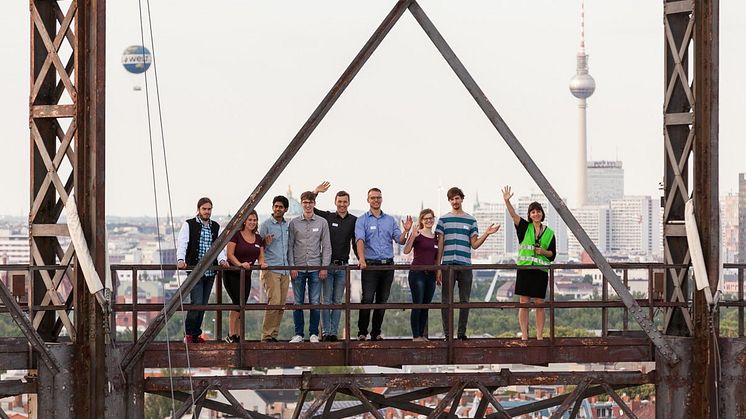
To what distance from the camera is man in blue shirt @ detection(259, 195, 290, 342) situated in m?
17.1

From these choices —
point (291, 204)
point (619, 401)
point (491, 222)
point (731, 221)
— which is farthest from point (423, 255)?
point (491, 222)

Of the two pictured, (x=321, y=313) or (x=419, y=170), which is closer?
(x=321, y=313)

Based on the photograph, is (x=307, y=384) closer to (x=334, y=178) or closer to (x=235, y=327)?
(x=235, y=327)

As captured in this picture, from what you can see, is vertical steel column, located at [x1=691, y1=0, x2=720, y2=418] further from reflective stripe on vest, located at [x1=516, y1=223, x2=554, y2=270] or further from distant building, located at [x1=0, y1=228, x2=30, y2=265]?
distant building, located at [x1=0, y1=228, x2=30, y2=265]

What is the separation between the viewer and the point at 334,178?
117875 millimetres

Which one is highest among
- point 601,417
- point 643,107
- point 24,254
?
point 643,107

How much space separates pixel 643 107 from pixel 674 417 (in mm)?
135562

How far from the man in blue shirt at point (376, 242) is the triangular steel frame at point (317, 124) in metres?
1.21

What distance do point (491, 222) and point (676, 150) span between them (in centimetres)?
13527

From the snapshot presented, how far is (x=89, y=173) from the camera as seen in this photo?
52.2 ft

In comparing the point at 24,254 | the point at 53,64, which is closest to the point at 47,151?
the point at 53,64

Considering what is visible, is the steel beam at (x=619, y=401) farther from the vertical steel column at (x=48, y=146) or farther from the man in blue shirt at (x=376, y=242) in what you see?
the vertical steel column at (x=48, y=146)

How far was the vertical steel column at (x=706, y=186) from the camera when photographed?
1677 cm

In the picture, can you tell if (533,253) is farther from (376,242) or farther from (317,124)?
(317,124)
